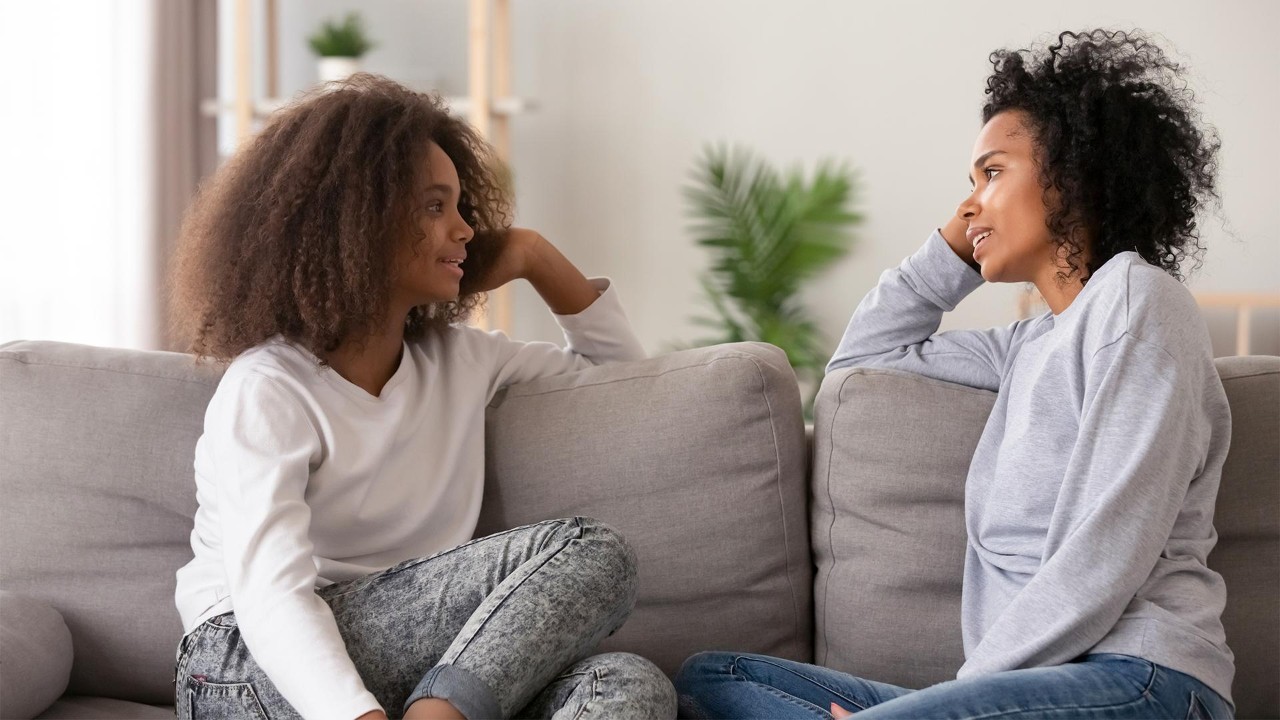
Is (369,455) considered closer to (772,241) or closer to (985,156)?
(985,156)

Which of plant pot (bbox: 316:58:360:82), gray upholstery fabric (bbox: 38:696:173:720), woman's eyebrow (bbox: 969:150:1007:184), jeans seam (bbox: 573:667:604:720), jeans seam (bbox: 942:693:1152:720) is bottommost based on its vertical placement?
gray upholstery fabric (bbox: 38:696:173:720)

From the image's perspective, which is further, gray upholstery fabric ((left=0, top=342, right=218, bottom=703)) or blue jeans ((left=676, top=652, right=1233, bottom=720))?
gray upholstery fabric ((left=0, top=342, right=218, bottom=703))

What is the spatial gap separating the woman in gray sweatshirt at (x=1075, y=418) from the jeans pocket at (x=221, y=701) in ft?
1.70

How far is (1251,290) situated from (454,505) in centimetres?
284

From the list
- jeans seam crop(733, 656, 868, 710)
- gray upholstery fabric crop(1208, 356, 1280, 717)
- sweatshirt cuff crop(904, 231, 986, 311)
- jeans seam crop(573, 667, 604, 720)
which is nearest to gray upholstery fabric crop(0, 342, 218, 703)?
jeans seam crop(573, 667, 604, 720)

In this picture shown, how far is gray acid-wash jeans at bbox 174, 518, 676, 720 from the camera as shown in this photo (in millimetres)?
1187

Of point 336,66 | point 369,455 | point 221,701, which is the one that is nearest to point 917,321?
point 369,455

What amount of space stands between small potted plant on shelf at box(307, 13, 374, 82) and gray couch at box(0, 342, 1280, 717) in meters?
2.32

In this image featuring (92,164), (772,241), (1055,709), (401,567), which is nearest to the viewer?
(1055,709)

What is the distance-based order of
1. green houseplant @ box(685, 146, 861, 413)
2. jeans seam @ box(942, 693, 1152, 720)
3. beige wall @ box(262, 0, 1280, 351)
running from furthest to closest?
green houseplant @ box(685, 146, 861, 413) < beige wall @ box(262, 0, 1280, 351) < jeans seam @ box(942, 693, 1152, 720)

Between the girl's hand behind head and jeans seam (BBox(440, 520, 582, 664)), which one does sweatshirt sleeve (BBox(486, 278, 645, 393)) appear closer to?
the girl's hand behind head

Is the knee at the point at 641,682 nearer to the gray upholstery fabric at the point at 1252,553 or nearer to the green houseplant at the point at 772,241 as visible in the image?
the gray upholstery fabric at the point at 1252,553

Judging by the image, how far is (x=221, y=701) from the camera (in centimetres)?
123

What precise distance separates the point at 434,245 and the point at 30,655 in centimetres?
69
